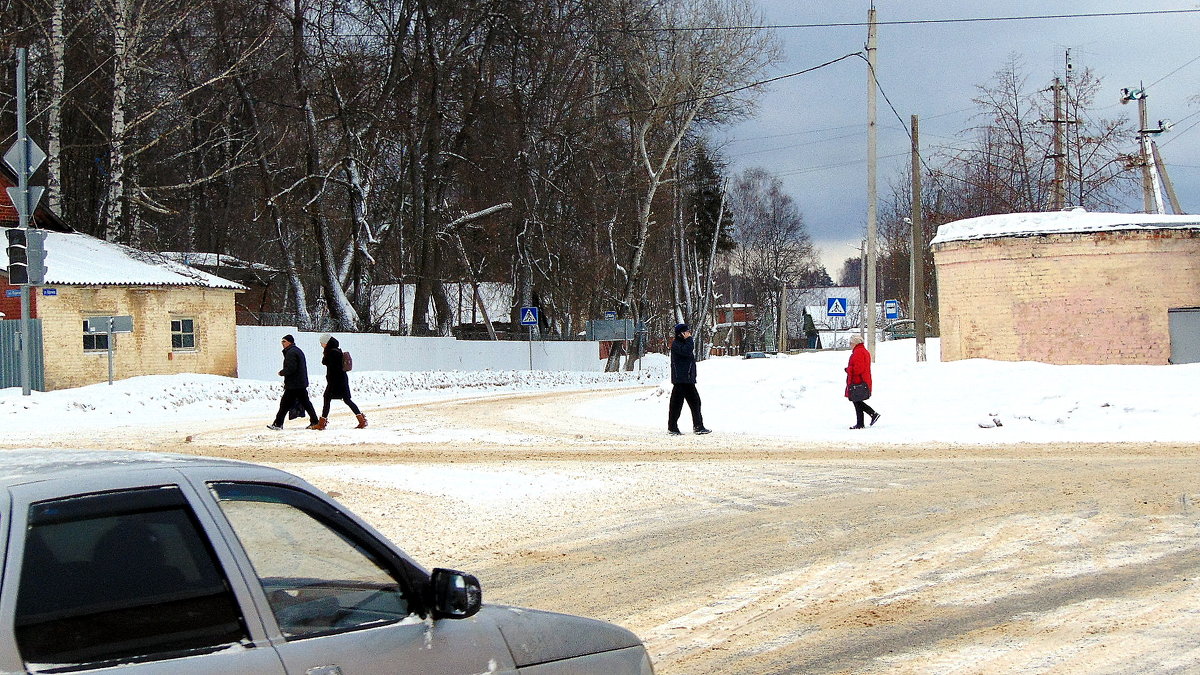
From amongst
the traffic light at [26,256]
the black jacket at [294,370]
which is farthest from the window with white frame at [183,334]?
the black jacket at [294,370]

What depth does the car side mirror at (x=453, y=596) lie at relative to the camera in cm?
368

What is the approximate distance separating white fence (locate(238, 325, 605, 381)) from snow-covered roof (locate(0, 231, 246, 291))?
2384mm

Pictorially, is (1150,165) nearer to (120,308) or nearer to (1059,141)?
(1059,141)

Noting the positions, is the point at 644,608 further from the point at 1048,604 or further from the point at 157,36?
the point at 157,36

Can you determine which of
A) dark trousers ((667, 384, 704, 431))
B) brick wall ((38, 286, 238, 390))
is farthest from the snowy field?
brick wall ((38, 286, 238, 390))

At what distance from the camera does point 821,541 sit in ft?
32.0

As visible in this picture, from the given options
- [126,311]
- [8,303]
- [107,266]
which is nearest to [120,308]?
[126,311]

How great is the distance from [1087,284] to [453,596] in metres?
26.3

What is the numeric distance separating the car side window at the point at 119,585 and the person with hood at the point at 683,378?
16.5 metres

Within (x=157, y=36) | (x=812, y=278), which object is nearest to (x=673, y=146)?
(x=157, y=36)

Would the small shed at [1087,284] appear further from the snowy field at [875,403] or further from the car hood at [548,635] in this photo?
the car hood at [548,635]

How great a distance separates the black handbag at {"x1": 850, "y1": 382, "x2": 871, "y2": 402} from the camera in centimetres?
2053

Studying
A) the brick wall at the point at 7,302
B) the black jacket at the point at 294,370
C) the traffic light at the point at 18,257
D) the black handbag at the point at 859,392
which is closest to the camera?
the black handbag at the point at 859,392

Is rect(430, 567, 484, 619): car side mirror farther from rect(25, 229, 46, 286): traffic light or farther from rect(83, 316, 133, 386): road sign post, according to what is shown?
rect(83, 316, 133, 386): road sign post
